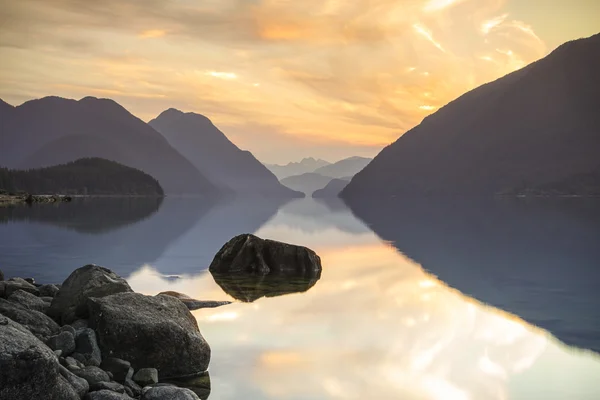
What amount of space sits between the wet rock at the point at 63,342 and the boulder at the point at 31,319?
0.82 meters

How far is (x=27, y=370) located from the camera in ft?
36.0

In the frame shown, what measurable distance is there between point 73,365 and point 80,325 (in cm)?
354

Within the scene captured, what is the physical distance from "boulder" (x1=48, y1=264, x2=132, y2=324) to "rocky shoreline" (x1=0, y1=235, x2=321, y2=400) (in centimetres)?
3

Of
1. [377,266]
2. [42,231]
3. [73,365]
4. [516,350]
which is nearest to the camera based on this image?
[73,365]

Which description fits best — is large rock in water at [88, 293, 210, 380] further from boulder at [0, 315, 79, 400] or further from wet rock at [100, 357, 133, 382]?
boulder at [0, 315, 79, 400]

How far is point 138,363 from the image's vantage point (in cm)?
1537

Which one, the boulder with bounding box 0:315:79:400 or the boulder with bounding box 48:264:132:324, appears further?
the boulder with bounding box 48:264:132:324

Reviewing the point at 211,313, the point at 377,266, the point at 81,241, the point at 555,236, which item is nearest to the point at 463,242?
the point at 555,236

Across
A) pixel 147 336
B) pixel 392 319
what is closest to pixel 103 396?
pixel 147 336

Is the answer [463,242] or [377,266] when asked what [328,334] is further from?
[463,242]

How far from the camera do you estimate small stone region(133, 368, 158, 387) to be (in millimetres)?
14414

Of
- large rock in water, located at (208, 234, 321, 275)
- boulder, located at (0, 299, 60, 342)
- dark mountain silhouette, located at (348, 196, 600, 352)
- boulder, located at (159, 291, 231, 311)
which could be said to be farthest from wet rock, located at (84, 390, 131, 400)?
large rock in water, located at (208, 234, 321, 275)

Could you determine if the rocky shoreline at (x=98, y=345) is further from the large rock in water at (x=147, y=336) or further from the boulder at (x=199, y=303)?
the boulder at (x=199, y=303)

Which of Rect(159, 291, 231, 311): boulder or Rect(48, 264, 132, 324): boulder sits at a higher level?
Rect(48, 264, 132, 324): boulder
